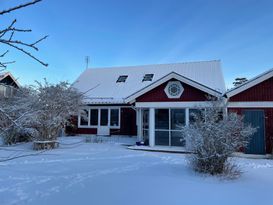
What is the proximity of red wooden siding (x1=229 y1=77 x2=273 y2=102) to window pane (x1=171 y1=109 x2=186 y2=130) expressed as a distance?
8.38ft

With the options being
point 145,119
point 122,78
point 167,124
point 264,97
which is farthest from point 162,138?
point 122,78

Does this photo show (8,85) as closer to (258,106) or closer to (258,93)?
(258,106)

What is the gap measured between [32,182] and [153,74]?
1497cm

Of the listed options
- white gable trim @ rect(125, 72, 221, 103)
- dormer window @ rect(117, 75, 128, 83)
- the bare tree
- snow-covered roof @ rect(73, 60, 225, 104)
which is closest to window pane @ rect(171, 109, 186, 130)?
white gable trim @ rect(125, 72, 221, 103)

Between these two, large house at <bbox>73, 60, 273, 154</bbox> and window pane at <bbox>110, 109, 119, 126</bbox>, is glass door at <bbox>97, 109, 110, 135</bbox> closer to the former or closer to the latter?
large house at <bbox>73, 60, 273, 154</bbox>

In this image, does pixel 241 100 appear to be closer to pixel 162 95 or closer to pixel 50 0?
pixel 162 95

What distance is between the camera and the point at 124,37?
17844 millimetres

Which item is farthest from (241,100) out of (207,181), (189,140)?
(207,181)

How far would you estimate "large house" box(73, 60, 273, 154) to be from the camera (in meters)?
11.6

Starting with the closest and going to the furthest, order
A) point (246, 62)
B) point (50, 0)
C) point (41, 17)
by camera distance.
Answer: point (50, 0)
point (41, 17)
point (246, 62)

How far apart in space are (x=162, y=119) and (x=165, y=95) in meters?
1.34

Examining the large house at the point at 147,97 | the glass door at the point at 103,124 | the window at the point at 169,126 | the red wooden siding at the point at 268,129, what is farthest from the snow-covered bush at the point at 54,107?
the red wooden siding at the point at 268,129

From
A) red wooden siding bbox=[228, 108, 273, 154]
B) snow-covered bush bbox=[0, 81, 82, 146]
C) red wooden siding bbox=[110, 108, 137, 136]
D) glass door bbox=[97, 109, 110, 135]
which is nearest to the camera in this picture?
red wooden siding bbox=[228, 108, 273, 154]

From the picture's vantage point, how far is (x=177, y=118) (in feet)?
42.5
